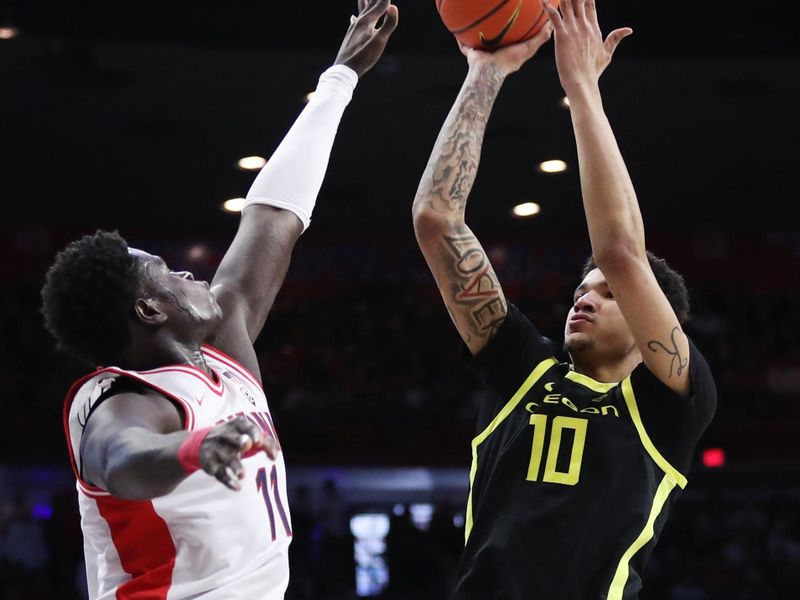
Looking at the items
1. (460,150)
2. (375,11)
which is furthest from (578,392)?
(375,11)

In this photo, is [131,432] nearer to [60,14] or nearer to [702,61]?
→ [60,14]

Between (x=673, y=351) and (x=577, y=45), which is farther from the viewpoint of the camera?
(x=577, y=45)

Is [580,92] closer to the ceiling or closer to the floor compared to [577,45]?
closer to the floor

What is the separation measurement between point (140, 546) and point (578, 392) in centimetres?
120

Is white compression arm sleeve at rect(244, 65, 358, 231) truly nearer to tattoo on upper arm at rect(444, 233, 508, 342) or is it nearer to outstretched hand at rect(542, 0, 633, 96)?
tattoo on upper arm at rect(444, 233, 508, 342)

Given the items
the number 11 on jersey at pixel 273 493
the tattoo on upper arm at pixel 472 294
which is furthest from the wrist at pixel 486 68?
the number 11 on jersey at pixel 273 493

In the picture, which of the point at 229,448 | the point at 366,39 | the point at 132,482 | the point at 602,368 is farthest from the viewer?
the point at 366,39

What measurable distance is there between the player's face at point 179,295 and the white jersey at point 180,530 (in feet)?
0.51

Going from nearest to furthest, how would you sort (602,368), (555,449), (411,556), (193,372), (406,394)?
1. (193,372)
2. (555,449)
3. (602,368)
4. (411,556)
5. (406,394)

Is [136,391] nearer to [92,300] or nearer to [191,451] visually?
[92,300]

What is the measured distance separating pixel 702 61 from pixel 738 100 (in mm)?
971

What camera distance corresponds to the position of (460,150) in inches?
124

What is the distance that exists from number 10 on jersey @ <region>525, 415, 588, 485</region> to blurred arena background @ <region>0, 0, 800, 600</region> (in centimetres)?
628

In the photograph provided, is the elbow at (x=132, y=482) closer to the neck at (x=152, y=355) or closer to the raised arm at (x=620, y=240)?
the neck at (x=152, y=355)
